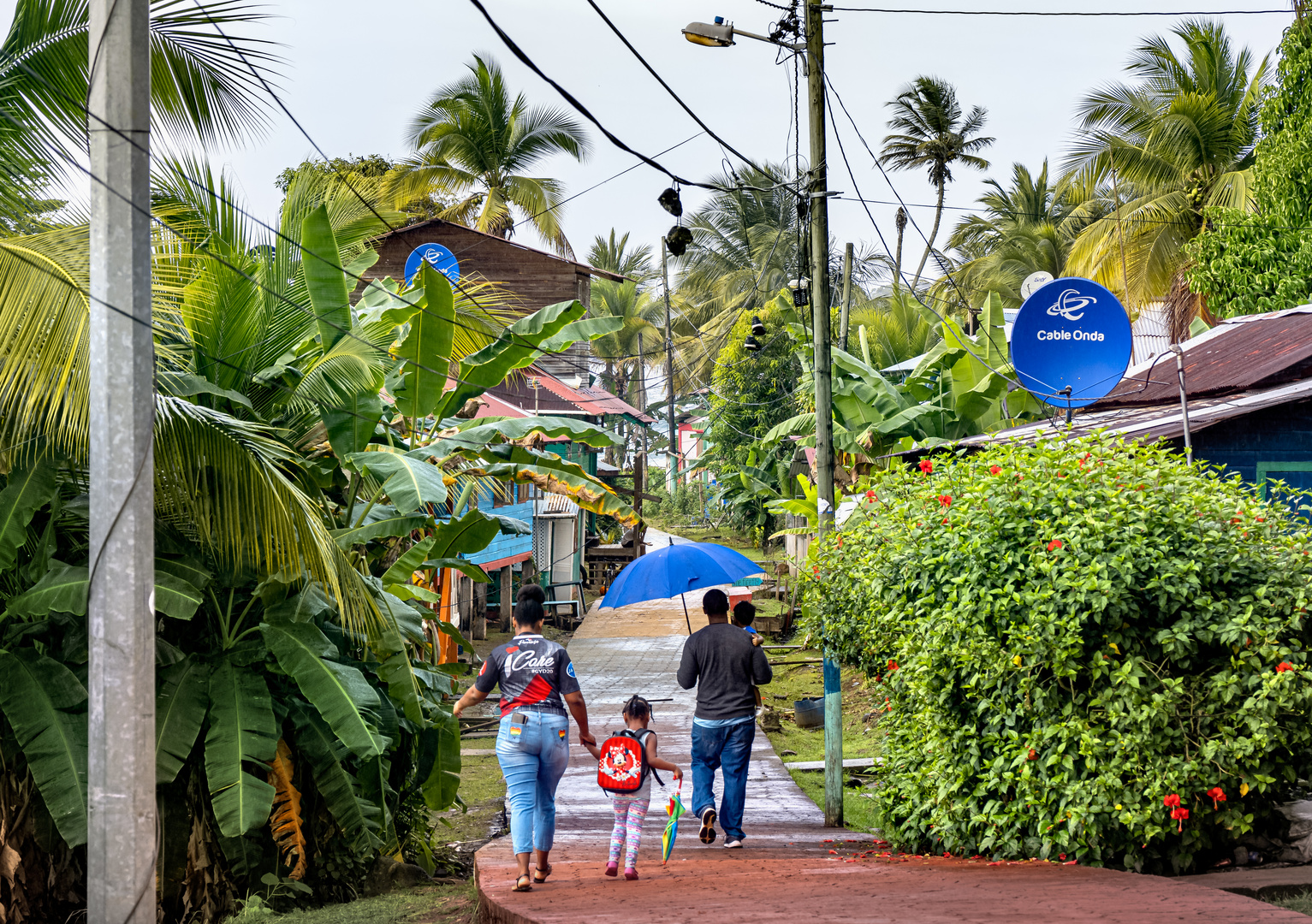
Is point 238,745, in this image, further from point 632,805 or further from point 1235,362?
point 1235,362

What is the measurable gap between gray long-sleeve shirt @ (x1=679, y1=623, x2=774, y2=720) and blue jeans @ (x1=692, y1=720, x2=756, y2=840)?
14 centimetres

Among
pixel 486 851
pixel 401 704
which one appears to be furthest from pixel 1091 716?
pixel 401 704

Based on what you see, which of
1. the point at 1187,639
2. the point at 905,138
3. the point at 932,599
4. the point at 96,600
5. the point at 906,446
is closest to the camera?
the point at 96,600

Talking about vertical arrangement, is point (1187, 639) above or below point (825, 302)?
below

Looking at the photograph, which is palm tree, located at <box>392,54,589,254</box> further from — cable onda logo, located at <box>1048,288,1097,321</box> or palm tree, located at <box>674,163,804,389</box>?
cable onda logo, located at <box>1048,288,1097,321</box>

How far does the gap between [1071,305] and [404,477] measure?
282 inches

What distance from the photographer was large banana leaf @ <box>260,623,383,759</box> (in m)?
6.80

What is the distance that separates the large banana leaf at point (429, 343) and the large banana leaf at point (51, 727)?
131 inches

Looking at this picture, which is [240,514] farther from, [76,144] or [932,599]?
[932,599]

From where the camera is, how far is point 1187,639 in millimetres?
5660

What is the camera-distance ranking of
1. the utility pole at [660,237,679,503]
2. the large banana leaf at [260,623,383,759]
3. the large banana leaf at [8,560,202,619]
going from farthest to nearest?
the utility pole at [660,237,679,503] → the large banana leaf at [260,623,383,759] → the large banana leaf at [8,560,202,619]

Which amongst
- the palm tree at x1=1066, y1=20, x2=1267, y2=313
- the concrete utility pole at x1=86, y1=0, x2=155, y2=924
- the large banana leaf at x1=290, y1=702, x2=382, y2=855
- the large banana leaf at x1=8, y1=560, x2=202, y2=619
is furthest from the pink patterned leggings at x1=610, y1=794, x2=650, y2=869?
the palm tree at x1=1066, y1=20, x2=1267, y2=313

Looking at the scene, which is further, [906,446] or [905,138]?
[905,138]

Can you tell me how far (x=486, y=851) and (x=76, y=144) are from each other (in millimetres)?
5061
